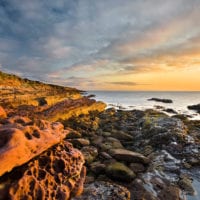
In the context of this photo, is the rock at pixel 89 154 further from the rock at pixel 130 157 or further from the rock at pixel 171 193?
the rock at pixel 171 193

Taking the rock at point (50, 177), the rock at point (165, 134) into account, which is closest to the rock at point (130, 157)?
the rock at point (165, 134)

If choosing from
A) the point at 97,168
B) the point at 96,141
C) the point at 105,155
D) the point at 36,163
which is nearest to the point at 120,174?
the point at 97,168

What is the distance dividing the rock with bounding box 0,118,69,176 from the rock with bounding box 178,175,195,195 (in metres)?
5.13

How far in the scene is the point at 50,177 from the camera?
13.8 ft

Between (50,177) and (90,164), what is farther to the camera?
(90,164)

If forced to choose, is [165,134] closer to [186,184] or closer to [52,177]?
[186,184]

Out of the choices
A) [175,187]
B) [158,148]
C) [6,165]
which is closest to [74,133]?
[158,148]

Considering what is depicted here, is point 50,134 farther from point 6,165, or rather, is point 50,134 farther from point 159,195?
point 159,195

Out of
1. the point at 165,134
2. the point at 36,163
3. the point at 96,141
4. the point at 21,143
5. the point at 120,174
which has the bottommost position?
Answer: the point at 120,174

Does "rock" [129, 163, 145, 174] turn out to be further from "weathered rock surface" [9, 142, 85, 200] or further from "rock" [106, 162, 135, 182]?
"weathered rock surface" [9, 142, 85, 200]

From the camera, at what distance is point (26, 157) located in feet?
12.3

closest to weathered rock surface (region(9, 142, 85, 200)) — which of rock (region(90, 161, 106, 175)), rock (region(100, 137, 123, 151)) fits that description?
rock (region(90, 161, 106, 175))

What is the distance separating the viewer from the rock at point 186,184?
7.35 m

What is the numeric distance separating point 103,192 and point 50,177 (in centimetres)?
180
